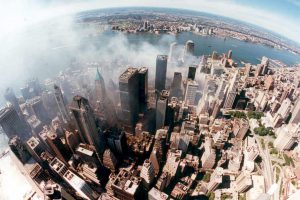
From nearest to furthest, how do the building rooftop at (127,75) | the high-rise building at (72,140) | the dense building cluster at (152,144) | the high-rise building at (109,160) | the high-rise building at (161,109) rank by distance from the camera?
the dense building cluster at (152,144), the high-rise building at (109,160), the high-rise building at (72,140), the building rooftop at (127,75), the high-rise building at (161,109)

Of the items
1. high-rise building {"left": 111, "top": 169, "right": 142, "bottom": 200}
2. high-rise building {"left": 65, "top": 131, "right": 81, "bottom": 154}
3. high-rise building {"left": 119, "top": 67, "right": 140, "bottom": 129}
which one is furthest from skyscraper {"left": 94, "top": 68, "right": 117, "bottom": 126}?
high-rise building {"left": 111, "top": 169, "right": 142, "bottom": 200}

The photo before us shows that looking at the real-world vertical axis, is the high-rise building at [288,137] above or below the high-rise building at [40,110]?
above

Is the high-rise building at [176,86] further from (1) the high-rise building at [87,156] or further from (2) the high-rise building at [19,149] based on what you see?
(2) the high-rise building at [19,149]

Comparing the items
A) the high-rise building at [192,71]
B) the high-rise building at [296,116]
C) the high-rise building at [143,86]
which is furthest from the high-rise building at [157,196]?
the high-rise building at [192,71]

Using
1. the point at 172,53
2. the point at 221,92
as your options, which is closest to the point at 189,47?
the point at 172,53

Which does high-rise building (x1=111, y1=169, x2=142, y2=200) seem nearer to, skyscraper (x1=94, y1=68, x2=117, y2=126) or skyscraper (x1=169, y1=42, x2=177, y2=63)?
skyscraper (x1=94, y1=68, x2=117, y2=126)

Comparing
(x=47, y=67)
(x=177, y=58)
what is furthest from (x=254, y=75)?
(x=47, y=67)

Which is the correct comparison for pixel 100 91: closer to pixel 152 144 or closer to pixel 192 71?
pixel 152 144
